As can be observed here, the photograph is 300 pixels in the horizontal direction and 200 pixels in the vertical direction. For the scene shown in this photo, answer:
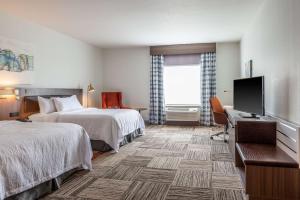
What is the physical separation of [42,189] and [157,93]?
4.84m

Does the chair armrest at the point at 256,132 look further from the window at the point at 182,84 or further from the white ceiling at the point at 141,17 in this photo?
the window at the point at 182,84

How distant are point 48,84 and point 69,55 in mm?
1081

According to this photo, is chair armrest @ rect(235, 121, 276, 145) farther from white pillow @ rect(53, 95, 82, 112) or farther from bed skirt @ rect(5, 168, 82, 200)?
white pillow @ rect(53, 95, 82, 112)

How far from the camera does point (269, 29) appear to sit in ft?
10.6

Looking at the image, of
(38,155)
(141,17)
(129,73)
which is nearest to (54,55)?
(141,17)

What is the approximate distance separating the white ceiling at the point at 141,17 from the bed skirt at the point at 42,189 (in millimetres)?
2566

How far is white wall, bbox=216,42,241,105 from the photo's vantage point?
6.42 meters

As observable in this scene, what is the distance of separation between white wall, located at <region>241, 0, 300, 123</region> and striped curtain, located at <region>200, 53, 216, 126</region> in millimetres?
2537

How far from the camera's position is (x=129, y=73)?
23.7ft

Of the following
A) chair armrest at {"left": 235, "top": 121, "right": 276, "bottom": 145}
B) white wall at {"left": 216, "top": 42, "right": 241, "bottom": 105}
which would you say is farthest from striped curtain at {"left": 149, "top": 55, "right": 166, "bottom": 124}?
chair armrest at {"left": 235, "top": 121, "right": 276, "bottom": 145}

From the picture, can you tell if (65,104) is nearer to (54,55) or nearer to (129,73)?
(54,55)

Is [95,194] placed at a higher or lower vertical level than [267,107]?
lower

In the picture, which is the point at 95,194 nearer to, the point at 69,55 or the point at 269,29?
the point at 269,29

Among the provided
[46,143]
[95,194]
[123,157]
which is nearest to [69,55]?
[123,157]
